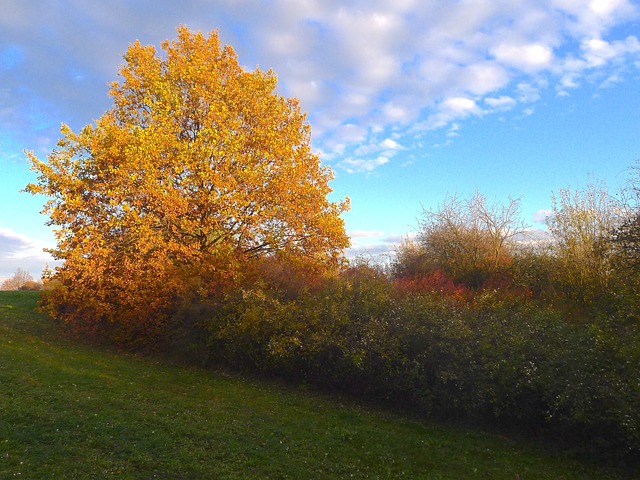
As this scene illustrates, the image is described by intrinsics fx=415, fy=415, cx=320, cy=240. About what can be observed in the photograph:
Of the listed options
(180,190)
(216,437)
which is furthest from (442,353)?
(180,190)

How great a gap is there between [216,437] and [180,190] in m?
11.2

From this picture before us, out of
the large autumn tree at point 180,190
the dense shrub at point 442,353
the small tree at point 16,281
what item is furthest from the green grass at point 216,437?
the small tree at point 16,281

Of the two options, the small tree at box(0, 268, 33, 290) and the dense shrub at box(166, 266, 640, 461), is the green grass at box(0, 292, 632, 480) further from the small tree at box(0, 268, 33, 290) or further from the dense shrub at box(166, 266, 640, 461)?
the small tree at box(0, 268, 33, 290)

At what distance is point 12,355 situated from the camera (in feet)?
44.8

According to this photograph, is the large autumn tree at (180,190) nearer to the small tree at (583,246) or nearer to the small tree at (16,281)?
the small tree at (583,246)

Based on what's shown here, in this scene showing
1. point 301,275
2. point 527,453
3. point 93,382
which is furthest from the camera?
point 301,275

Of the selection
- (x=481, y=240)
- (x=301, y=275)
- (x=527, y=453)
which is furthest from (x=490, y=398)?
(x=481, y=240)

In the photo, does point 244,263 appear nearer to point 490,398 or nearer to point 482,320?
point 482,320

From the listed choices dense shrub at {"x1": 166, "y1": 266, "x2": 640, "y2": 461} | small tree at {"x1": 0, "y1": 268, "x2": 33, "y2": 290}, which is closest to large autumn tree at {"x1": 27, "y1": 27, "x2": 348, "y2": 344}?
dense shrub at {"x1": 166, "y1": 266, "x2": 640, "y2": 461}

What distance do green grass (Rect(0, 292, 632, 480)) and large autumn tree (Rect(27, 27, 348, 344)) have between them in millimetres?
4524

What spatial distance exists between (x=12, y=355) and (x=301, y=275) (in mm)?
10124

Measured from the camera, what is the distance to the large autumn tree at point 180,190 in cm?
1598

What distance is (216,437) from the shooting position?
8227 millimetres

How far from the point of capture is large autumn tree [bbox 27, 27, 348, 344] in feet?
52.4
